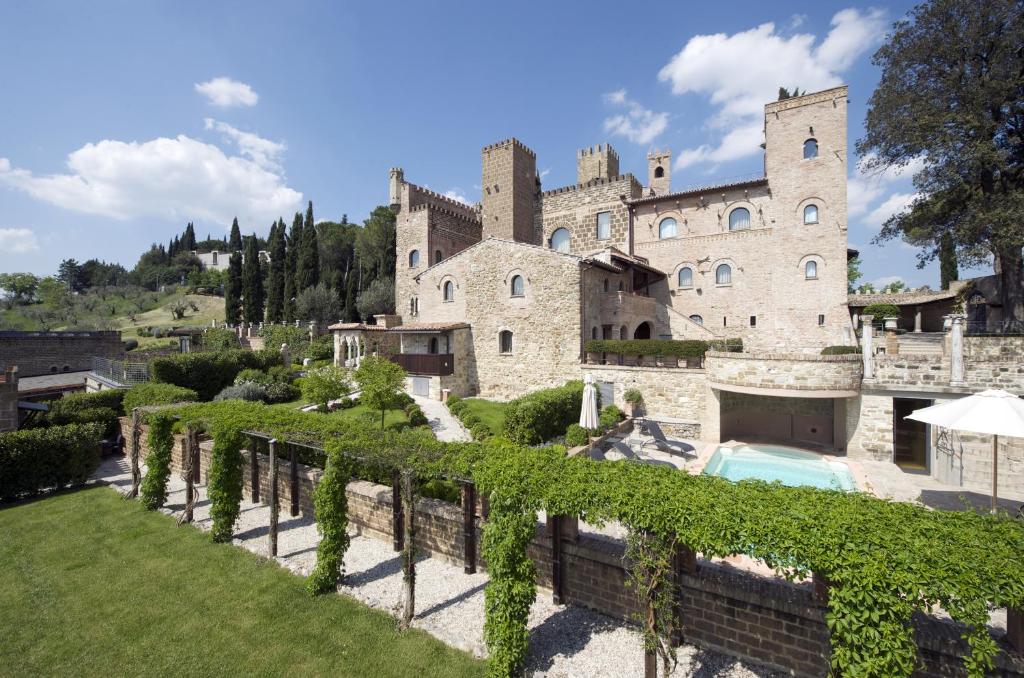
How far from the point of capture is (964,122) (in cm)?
1809

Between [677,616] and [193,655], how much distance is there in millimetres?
6865

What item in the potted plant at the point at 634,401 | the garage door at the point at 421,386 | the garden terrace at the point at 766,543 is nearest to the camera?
the garden terrace at the point at 766,543

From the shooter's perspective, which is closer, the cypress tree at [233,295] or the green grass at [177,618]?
the green grass at [177,618]

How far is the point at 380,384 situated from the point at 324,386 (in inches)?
150

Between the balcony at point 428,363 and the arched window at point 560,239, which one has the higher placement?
the arched window at point 560,239

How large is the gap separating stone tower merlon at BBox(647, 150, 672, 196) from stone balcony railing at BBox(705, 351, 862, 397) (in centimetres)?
1987

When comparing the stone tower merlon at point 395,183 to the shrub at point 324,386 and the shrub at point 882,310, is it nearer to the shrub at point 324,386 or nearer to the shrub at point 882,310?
the shrub at point 324,386

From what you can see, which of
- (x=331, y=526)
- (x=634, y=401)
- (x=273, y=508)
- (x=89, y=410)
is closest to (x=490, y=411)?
(x=634, y=401)

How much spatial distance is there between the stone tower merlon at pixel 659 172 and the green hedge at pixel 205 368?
3026 cm

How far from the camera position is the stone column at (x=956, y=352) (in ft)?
43.4

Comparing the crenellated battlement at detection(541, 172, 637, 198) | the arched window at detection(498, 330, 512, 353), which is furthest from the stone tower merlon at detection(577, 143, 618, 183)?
the arched window at detection(498, 330, 512, 353)

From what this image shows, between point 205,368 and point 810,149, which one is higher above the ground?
point 810,149

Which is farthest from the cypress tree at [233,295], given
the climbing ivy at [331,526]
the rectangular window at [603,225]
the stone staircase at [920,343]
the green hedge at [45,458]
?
the stone staircase at [920,343]

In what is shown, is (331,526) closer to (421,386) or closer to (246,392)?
(421,386)
